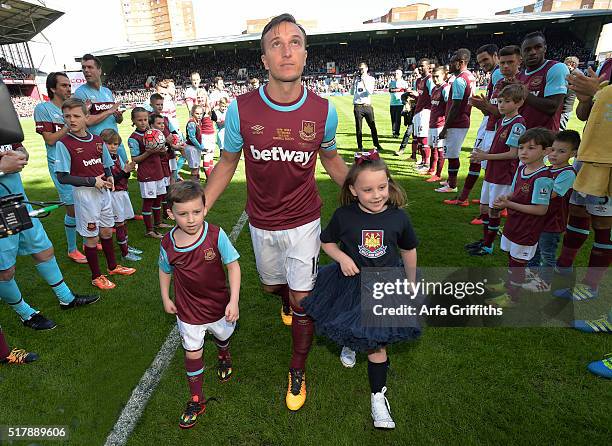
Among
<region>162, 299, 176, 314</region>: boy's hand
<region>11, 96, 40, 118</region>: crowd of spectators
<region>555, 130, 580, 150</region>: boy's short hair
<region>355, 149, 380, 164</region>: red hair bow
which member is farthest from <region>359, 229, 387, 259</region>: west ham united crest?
<region>11, 96, 40, 118</region>: crowd of spectators

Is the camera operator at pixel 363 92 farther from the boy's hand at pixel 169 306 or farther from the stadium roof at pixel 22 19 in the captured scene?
the stadium roof at pixel 22 19

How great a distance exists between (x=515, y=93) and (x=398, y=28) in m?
39.5

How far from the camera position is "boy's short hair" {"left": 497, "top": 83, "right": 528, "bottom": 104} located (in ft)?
13.6

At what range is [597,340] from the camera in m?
3.25

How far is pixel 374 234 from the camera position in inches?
97.0

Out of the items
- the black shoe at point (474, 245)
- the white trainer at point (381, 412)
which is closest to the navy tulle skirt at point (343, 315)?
the white trainer at point (381, 412)

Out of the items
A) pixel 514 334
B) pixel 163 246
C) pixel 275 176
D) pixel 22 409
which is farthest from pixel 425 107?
pixel 22 409

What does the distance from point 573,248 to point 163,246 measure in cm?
399

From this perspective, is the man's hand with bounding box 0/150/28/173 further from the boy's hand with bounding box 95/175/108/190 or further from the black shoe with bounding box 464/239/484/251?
the black shoe with bounding box 464/239/484/251

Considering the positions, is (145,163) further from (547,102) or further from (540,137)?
(547,102)

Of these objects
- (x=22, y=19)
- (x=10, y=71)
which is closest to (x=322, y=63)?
(x=22, y=19)

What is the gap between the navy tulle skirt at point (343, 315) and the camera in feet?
7.54

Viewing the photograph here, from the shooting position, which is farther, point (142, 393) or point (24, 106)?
point (24, 106)

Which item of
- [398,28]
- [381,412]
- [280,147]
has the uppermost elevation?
[398,28]
